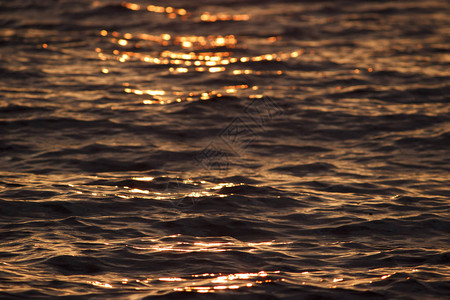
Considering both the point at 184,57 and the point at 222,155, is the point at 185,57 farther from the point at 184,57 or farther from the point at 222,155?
the point at 222,155

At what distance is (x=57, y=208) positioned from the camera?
27.8ft

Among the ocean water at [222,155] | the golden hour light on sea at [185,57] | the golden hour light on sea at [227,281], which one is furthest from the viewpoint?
the golden hour light on sea at [185,57]

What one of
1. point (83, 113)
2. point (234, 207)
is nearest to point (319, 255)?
point (234, 207)

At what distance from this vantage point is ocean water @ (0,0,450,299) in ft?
23.1

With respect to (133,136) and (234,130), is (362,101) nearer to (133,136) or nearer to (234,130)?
(234,130)

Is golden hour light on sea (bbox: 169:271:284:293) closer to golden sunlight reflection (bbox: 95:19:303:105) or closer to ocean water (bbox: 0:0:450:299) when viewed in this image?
ocean water (bbox: 0:0:450:299)

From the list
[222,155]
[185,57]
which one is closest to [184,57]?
[185,57]

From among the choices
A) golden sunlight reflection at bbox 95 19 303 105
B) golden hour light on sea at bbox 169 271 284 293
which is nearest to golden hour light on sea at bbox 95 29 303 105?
golden sunlight reflection at bbox 95 19 303 105

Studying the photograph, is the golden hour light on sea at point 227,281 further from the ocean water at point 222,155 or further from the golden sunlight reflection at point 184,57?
the golden sunlight reflection at point 184,57

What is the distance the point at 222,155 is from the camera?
10836 mm

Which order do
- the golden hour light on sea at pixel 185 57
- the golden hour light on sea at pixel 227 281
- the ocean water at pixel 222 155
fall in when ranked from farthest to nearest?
the golden hour light on sea at pixel 185 57 < the ocean water at pixel 222 155 < the golden hour light on sea at pixel 227 281

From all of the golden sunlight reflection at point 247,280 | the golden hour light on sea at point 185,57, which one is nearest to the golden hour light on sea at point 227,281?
the golden sunlight reflection at point 247,280

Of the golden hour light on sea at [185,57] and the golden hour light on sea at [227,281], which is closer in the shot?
the golden hour light on sea at [227,281]

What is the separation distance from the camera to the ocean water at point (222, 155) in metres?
7.04
